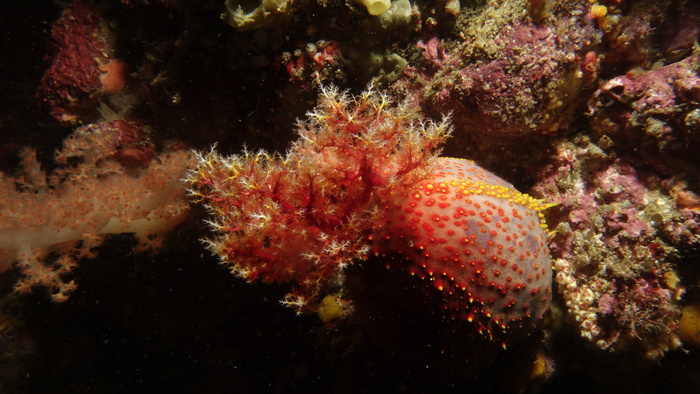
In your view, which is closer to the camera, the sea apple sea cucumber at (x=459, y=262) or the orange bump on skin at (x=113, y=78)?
the sea apple sea cucumber at (x=459, y=262)

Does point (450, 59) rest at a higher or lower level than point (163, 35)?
lower

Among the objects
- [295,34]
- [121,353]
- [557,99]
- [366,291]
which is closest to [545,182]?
[557,99]

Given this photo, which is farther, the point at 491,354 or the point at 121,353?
the point at 121,353

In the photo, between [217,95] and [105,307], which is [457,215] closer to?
[217,95]

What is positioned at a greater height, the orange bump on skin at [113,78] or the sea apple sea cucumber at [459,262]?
the orange bump on skin at [113,78]

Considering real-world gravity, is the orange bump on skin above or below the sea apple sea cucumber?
above

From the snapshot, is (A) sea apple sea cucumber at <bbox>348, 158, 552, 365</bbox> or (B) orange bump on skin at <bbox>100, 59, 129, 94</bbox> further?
(B) orange bump on skin at <bbox>100, 59, 129, 94</bbox>

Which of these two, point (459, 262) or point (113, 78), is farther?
point (113, 78)

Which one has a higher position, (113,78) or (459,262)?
(113,78)

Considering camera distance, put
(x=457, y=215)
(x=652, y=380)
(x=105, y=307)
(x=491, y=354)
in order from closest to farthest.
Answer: (x=457, y=215), (x=491, y=354), (x=652, y=380), (x=105, y=307)

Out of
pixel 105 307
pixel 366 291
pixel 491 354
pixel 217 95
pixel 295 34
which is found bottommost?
pixel 491 354

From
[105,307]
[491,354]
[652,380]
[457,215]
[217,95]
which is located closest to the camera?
[457,215]
